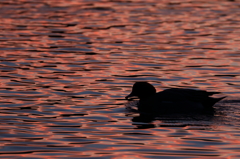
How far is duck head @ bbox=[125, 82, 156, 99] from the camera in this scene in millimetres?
16297

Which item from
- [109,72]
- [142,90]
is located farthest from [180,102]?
[109,72]

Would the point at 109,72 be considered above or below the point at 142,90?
below

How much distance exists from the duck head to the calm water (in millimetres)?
353

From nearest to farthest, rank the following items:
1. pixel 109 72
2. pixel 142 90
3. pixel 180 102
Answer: pixel 180 102 < pixel 142 90 < pixel 109 72

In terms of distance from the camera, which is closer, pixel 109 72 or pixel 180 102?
pixel 180 102

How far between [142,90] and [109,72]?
12.2ft

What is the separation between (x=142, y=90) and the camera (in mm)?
16391

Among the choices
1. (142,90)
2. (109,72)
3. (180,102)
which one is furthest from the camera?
(109,72)

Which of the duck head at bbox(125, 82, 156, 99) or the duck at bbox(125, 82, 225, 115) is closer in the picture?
the duck at bbox(125, 82, 225, 115)

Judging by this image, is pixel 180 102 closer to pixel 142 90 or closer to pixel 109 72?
pixel 142 90

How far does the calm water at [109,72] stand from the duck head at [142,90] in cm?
35

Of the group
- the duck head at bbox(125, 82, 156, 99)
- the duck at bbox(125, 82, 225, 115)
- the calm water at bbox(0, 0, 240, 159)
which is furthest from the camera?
the duck head at bbox(125, 82, 156, 99)

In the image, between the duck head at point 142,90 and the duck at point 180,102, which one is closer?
the duck at point 180,102

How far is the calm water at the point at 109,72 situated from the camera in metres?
12.4
